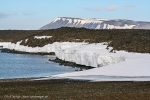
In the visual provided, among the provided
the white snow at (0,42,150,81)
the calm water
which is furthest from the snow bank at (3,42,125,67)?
the calm water

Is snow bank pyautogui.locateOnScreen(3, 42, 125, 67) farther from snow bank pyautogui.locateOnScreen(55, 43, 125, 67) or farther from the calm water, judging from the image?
the calm water

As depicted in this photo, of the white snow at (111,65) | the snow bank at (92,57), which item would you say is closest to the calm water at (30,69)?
the snow bank at (92,57)

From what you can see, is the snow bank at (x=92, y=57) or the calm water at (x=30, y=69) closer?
the calm water at (x=30, y=69)

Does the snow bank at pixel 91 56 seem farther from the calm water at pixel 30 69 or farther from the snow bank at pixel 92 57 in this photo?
the calm water at pixel 30 69

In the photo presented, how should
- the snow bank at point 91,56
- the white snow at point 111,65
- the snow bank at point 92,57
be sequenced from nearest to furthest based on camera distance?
1. the white snow at point 111,65
2. the snow bank at point 92,57
3. the snow bank at point 91,56

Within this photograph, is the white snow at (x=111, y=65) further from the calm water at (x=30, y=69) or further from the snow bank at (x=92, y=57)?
the calm water at (x=30, y=69)

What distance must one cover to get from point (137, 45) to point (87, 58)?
7.65 meters

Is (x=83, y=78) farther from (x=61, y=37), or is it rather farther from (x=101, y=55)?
(x=61, y=37)

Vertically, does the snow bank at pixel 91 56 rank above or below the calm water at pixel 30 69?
above

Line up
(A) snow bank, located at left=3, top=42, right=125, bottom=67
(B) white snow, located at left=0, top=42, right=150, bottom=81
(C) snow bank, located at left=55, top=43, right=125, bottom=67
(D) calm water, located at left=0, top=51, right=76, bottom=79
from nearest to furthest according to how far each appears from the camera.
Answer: (B) white snow, located at left=0, top=42, right=150, bottom=81
(D) calm water, located at left=0, top=51, right=76, bottom=79
(C) snow bank, located at left=55, top=43, right=125, bottom=67
(A) snow bank, located at left=3, top=42, right=125, bottom=67

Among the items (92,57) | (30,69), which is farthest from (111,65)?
(30,69)

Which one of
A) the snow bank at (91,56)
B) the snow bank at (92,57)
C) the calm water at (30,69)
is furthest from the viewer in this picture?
the snow bank at (91,56)

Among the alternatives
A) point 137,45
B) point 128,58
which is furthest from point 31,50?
point 128,58

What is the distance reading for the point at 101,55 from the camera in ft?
165
